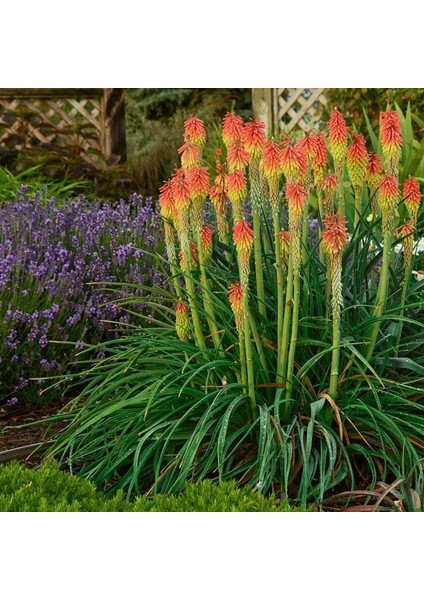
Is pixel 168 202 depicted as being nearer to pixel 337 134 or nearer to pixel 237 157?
pixel 237 157

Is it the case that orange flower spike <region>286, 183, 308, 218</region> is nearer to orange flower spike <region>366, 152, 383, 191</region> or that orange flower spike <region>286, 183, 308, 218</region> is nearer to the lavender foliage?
orange flower spike <region>366, 152, 383, 191</region>

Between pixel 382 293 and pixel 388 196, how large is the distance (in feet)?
1.18

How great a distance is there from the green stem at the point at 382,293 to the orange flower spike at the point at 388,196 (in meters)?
0.05

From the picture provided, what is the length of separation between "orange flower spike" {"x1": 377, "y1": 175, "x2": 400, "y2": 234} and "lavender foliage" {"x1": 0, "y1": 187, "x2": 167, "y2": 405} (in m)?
1.33

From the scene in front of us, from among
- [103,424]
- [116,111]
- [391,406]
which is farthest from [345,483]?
[116,111]

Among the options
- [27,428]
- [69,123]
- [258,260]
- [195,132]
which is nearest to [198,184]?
[195,132]

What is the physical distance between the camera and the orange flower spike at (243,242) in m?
3.18

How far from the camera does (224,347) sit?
3.64m

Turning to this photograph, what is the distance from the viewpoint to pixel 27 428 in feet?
14.4

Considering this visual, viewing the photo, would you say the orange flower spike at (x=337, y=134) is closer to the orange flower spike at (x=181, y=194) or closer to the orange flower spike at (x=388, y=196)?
the orange flower spike at (x=388, y=196)

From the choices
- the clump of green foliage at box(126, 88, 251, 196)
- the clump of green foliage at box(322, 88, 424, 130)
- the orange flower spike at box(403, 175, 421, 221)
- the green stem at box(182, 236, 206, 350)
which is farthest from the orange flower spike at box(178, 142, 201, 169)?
the clump of green foliage at box(126, 88, 251, 196)

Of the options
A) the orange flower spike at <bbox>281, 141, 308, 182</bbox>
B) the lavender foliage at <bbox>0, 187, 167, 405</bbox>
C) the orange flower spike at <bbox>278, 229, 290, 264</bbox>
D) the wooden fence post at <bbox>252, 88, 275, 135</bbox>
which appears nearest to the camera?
the orange flower spike at <bbox>281, 141, 308, 182</bbox>

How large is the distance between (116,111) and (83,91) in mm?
488

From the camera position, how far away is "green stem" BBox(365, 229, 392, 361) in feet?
11.1
